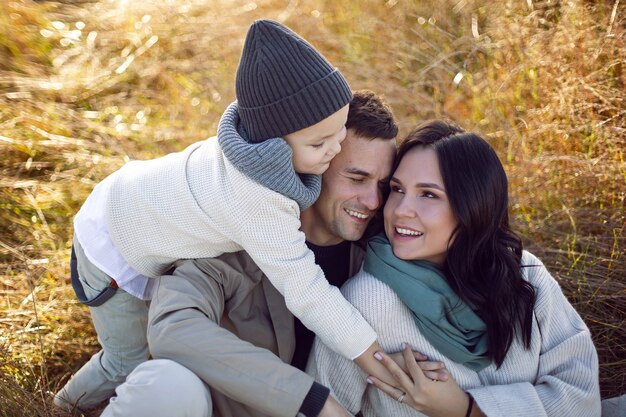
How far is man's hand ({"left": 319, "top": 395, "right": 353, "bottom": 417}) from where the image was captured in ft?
8.02

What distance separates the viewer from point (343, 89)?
263 centimetres

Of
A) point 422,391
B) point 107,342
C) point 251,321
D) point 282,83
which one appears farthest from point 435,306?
point 107,342

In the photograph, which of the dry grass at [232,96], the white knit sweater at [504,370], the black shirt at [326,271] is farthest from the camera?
the dry grass at [232,96]

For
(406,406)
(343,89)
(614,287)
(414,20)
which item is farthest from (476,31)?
(406,406)

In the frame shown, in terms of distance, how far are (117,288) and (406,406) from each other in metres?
1.27

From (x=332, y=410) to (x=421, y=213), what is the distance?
827 millimetres

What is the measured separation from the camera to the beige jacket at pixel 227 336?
244cm

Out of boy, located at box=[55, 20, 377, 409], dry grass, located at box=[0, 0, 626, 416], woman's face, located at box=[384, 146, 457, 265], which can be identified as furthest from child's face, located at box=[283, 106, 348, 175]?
dry grass, located at box=[0, 0, 626, 416]

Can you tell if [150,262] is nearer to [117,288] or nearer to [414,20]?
[117,288]

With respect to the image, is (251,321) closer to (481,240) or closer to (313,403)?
(313,403)

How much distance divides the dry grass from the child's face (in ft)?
4.43

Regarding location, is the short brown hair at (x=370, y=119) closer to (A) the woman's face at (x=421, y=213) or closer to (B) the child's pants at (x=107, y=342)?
(A) the woman's face at (x=421, y=213)

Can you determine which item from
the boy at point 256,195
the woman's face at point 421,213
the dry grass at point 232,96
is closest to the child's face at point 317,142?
the boy at point 256,195

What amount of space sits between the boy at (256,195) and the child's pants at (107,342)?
0.7 inches
